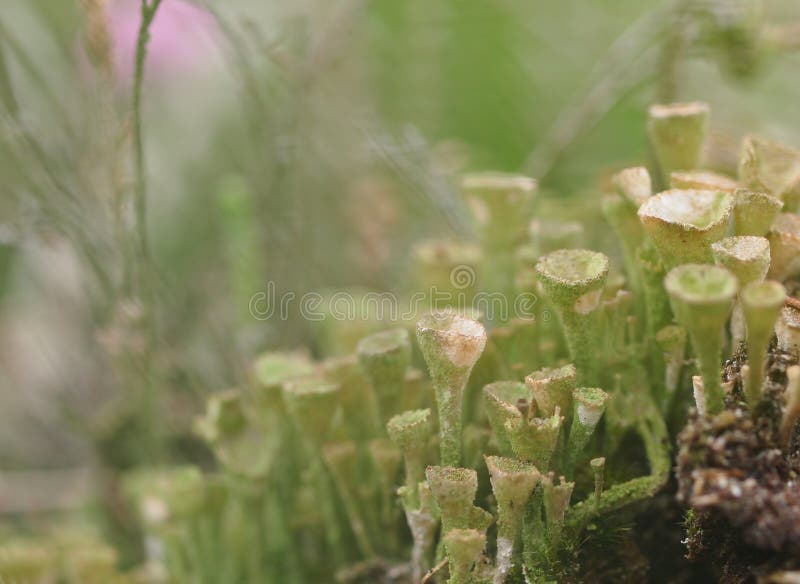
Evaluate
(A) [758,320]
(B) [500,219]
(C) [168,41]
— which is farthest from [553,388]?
(C) [168,41]

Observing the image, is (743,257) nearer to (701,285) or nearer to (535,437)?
(701,285)

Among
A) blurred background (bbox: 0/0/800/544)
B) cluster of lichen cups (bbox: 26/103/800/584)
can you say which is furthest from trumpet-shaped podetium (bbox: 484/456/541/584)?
blurred background (bbox: 0/0/800/544)

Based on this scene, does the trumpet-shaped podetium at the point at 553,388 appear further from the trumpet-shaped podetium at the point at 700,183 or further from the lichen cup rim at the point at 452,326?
the trumpet-shaped podetium at the point at 700,183

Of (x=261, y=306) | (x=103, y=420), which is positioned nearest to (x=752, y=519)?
(x=261, y=306)

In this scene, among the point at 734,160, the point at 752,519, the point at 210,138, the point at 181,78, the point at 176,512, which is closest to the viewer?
the point at 752,519

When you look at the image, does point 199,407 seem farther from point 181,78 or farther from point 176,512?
point 181,78

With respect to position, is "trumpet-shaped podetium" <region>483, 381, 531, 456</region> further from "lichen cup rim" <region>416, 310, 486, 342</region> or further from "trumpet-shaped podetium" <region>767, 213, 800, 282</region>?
"trumpet-shaped podetium" <region>767, 213, 800, 282</region>
